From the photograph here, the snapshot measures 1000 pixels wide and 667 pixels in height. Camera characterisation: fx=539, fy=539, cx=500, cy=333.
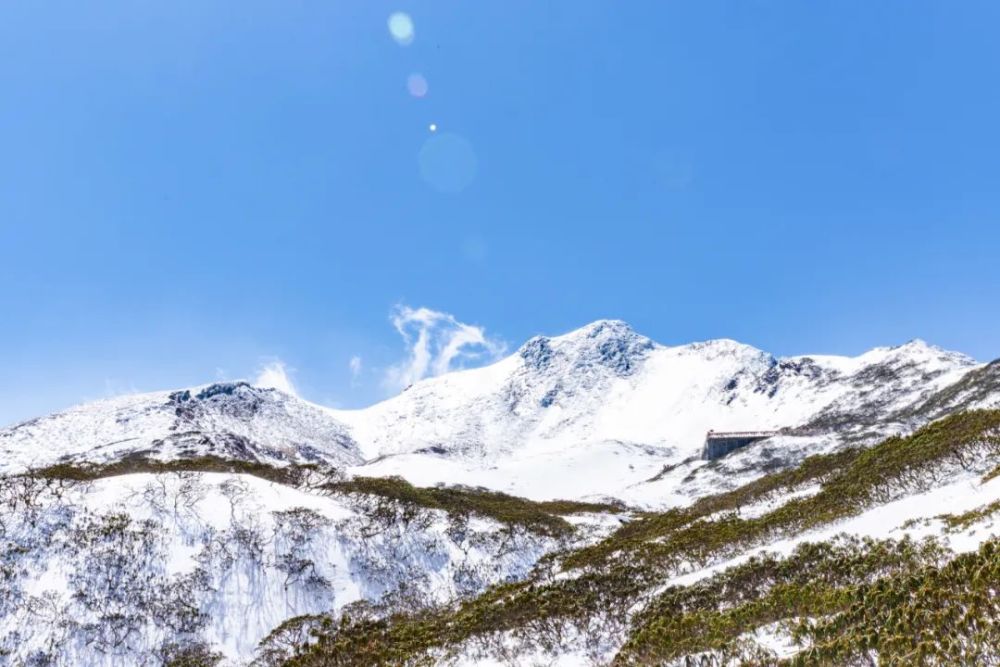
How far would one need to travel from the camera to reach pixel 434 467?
96.9m

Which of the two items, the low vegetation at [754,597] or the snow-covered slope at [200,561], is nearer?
the low vegetation at [754,597]

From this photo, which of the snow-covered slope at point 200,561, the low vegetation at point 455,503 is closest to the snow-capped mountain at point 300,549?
the snow-covered slope at point 200,561

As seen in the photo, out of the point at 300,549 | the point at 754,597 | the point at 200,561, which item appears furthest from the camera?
the point at 300,549

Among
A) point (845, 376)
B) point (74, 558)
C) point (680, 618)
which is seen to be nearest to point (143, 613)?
point (74, 558)

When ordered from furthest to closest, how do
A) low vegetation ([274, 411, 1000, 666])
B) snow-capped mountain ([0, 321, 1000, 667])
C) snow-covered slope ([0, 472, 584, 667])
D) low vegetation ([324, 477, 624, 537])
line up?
low vegetation ([324, 477, 624, 537])
snow-covered slope ([0, 472, 584, 667])
snow-capped mountain ([0, 321, 1000, 667])
low vegetation ([274, 411, 1000, 666])

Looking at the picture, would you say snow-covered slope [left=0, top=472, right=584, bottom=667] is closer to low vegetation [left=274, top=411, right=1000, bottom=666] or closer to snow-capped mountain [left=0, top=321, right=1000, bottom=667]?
snow-capped mountain [left=0, top=321, right=1000, bottom=667]

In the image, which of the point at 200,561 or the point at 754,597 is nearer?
the point at 754,597

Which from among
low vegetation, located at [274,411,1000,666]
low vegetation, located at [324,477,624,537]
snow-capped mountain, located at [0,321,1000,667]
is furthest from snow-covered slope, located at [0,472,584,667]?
low vegetation, located at [274,411,1000,666]

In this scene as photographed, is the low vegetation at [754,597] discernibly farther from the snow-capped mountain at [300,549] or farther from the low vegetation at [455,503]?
the low vegetation at [455,503]

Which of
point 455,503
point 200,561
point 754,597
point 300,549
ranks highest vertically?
point 455,503

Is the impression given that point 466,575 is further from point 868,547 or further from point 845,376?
point 845,376

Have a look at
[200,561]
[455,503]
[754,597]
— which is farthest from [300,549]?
[754,597]

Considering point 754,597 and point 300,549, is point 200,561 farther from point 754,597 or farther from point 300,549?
point 754,597

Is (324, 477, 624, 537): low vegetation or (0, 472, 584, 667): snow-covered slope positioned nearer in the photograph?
(0, 472, 584, 667): snow-covered slope
